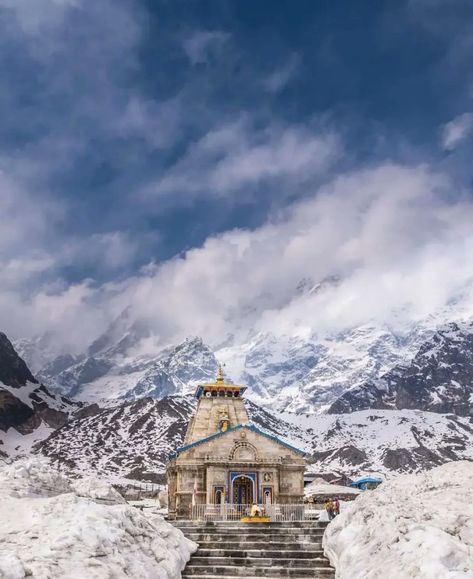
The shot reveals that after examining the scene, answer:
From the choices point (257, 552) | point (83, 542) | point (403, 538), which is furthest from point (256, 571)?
point (83, 542)

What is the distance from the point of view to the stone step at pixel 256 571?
17.5m

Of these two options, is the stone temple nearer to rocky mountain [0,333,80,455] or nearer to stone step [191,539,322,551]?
stone step [191,539,322,551]

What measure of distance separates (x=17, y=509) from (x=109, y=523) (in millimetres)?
3975

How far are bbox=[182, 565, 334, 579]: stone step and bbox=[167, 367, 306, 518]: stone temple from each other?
21043 millimetres

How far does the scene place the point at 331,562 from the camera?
707 inches

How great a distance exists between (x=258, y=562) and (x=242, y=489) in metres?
22.0

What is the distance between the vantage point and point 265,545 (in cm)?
1961

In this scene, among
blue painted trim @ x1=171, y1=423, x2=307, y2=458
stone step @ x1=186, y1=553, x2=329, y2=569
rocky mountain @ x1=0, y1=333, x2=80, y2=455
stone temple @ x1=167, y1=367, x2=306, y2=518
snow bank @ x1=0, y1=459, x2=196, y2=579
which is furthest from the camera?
rocky mountain @ x1=0, y1=333, x2=80, y2=455

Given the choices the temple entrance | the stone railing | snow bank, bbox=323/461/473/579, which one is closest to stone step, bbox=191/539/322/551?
snow bank, bbox=323/461/473/579

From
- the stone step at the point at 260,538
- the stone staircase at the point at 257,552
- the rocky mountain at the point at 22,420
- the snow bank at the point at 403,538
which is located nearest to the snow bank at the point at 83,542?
the stone staircase at the point at 257,552

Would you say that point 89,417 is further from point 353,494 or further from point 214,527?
point 214,527

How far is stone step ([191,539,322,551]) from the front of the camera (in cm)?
1942

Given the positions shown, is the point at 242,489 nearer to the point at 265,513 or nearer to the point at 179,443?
the point at 265,513

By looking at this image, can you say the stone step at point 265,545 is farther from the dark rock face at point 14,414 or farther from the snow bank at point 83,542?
the dark rock face at point 14,414
